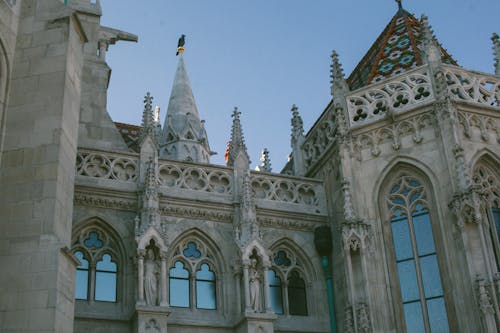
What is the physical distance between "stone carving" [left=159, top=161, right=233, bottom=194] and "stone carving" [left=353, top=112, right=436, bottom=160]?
2889 mm

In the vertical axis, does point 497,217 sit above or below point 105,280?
above

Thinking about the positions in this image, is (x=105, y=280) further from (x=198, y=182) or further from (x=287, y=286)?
(x=287, y=286)

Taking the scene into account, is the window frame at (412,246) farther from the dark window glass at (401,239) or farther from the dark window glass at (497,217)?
the dark window glass at (497,217)

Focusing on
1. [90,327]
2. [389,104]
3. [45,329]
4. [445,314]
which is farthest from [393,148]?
[45,329]

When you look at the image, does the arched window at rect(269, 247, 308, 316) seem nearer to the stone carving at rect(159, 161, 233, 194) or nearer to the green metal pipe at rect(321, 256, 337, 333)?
the green metal pipe at rect(321, 256, 337, 333)

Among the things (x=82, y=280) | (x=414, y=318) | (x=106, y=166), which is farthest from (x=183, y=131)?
(x=414, y=318)

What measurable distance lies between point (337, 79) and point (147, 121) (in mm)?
4370

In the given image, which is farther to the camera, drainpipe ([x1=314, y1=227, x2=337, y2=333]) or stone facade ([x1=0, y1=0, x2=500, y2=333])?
drainpipe ([x1=314, y1=227, x2=337, y2=333])

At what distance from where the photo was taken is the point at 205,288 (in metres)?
15.4

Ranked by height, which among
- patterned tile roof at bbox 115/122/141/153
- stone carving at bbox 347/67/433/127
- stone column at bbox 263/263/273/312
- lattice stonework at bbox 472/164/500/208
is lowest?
stone column at bbox 263/263/273/312

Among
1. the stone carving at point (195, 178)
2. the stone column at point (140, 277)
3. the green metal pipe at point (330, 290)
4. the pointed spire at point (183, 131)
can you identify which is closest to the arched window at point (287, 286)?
the green metal pipe at point (330, 290)

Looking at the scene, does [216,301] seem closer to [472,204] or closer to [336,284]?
[336,284]

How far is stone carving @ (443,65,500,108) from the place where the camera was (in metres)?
16.4

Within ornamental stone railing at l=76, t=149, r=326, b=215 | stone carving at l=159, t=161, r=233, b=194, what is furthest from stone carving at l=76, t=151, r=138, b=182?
stone carving at l=159, t=161, r=233, b=194
